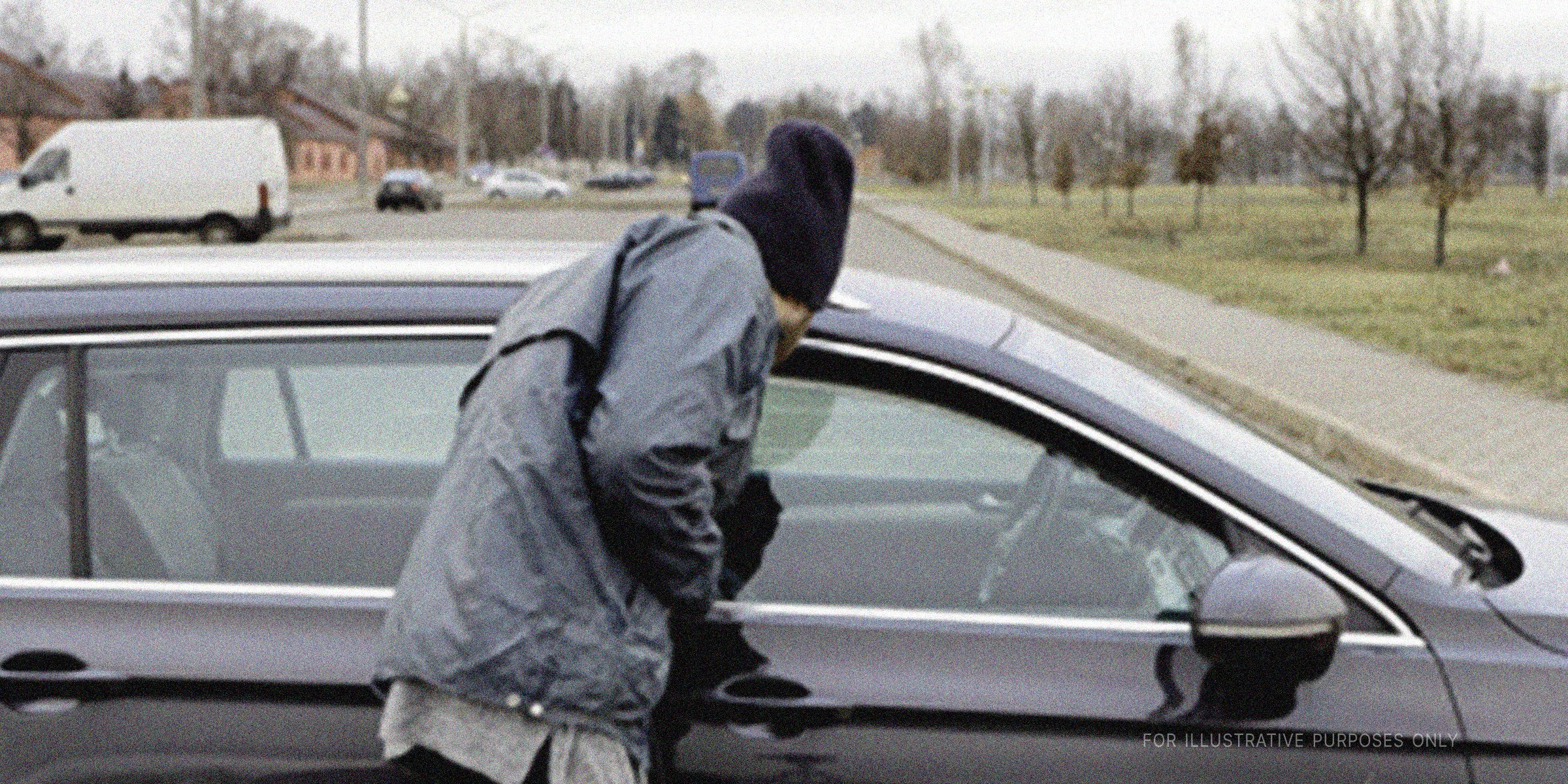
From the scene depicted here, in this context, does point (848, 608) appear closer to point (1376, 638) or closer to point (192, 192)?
point (1376, 638)

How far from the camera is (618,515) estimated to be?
7.67 feet

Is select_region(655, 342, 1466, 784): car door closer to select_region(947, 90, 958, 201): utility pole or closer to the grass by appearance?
the grass

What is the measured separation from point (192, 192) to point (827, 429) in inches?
1284

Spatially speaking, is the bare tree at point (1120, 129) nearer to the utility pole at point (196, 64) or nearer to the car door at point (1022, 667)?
the utility pole at point (196, 64)

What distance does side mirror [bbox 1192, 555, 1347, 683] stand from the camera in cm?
257

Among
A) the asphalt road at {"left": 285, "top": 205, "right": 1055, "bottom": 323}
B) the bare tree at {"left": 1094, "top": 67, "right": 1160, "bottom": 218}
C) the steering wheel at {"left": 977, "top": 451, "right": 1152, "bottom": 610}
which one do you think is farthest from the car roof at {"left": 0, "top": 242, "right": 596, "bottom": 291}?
the bare tree at {"left": 1094, "top": 67, "right": 1160, "bottom": 218}

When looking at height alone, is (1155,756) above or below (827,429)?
below

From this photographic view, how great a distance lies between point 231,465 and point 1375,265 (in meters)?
28.7

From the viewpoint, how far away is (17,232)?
109 feet

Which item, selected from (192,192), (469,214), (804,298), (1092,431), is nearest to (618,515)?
(804,298)

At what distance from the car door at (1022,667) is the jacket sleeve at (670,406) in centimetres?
33

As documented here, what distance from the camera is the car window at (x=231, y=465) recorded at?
2.86 metres

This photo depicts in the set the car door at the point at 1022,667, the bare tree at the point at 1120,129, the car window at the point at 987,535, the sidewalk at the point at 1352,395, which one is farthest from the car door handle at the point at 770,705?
the bare tree at the point at 1120,129

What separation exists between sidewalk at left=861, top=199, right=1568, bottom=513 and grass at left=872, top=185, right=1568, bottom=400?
0.57 metres
